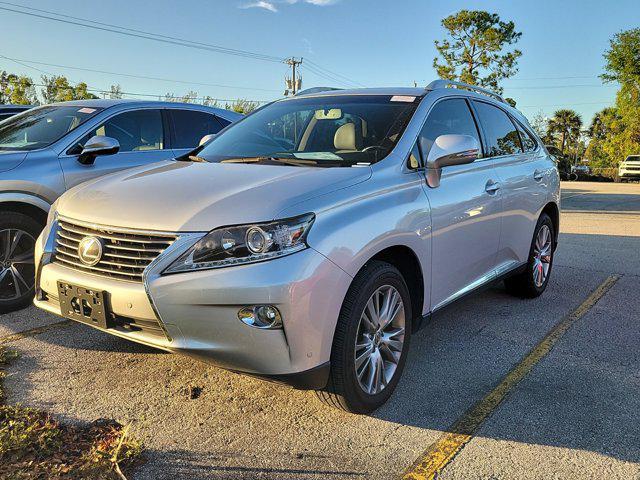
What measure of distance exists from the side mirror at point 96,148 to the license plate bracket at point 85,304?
6.60 ft

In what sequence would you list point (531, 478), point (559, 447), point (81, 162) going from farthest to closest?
point (81, 162) < point (559, 447) < point (531, 478)

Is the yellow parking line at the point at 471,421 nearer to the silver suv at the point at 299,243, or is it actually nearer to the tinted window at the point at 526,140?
Result: the silver suv at the point at 299,243

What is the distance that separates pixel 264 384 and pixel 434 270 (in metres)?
1.23

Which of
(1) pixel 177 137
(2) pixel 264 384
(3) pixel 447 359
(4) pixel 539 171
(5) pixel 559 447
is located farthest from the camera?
(1) pixel 177 137

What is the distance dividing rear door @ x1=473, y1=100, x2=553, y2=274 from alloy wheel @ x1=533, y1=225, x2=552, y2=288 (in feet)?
0.97

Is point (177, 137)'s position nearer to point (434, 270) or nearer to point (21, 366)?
point (21, 366)

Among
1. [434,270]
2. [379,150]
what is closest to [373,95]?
[379,150]

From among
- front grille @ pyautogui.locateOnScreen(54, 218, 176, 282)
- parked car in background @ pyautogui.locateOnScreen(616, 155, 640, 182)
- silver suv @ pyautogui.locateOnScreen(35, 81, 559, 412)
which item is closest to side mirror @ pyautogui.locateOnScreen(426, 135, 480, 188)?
silver suv @ pyautogui.locateOnScreen(35, 81, 559, 412)

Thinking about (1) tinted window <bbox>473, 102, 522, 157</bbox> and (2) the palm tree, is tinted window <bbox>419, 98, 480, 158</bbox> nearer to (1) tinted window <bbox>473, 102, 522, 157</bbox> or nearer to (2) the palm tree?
(1) tinted window <bbox>473, 102, 522, 157</bbox>

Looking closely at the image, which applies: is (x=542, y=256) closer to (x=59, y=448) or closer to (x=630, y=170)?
(x=59, y=448)

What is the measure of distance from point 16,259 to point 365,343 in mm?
3071

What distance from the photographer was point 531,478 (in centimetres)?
247

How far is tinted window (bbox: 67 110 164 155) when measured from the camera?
17.1ft

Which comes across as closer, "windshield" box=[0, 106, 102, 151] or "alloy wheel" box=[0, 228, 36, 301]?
"alloy wheel" box=[0, 228, 36, 301]
